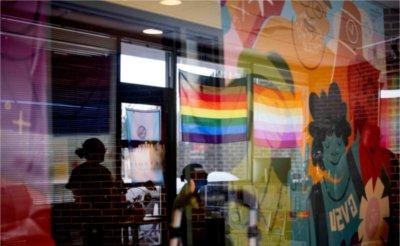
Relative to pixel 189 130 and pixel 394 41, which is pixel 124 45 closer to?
pixel 189 130

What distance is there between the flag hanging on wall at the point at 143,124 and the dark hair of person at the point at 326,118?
1207mm

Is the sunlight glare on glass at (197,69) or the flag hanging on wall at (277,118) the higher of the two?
the sunlight glare on glass at (197,69)

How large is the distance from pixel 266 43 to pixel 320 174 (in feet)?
3.05

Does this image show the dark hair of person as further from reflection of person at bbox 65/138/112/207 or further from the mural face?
reflection of person at bbox 65/138/112/207

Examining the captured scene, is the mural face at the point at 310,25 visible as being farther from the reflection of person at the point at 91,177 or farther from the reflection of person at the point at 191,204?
the reflection of person at the point at 91,177

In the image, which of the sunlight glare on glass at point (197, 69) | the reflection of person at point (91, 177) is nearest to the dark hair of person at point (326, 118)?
the sunlight glare on glass at point (197, 69)

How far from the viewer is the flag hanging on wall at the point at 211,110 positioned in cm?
269

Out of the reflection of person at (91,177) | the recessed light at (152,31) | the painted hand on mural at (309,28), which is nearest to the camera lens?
the reflection of person at (91,177)

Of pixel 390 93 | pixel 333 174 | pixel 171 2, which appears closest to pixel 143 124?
pixel 171 2

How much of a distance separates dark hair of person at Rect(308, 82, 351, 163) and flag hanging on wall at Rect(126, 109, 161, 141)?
47.5 inches

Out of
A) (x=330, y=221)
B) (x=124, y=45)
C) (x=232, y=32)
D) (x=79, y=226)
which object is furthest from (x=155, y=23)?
(x=330, y=221)

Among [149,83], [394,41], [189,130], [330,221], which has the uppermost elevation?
[394,41]

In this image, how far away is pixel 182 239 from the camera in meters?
2.65

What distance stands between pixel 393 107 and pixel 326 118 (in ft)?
2.84
